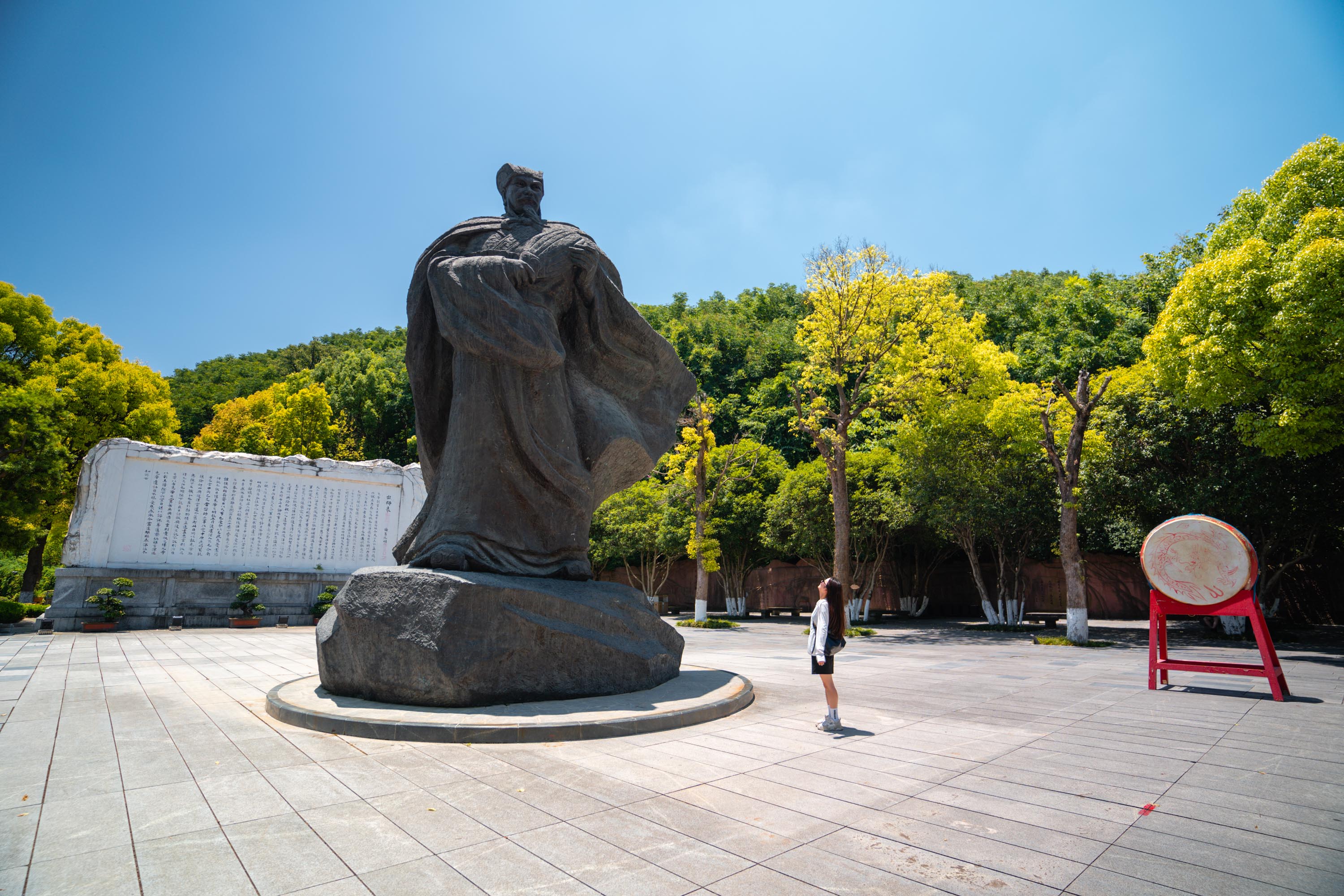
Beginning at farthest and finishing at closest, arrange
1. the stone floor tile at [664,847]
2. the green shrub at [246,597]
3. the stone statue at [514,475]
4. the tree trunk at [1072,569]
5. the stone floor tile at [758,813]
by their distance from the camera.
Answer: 1. the green shrub at [246,597]
2. the tree trunk at [1072,569]
3. the stone statue at [514,475]
4. the stone floor tile at [758,813]
5. the stone floor tile at [664,847]

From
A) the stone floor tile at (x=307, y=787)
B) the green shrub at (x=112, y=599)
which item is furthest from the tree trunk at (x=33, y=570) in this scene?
the stone floor tile at (x=307, y=787)

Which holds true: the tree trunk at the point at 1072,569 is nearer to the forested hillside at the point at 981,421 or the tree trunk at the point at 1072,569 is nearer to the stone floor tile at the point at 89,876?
the forested hillside at the point at 981,421

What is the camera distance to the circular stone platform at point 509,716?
15.2ft

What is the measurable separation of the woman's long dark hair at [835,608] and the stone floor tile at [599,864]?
2833mm

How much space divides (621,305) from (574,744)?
13.8 feet

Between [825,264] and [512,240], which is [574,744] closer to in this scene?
[512,240]

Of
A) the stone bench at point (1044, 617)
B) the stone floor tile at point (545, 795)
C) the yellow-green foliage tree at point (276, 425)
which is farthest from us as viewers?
the yellow-green foliage tree at point (276, 425)

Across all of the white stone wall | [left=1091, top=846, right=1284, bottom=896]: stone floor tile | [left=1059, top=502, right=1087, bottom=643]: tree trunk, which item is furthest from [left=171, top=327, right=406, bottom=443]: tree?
[left=1091, top=846, right=1284, bottom=896]: stone floor tile

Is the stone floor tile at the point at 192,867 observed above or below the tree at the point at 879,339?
below

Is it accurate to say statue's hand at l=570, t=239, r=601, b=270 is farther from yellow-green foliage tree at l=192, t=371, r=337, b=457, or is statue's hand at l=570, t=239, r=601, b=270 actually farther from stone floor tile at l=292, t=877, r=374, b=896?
yellow-green foliage tree at l=192, t=371, r=337, b=457

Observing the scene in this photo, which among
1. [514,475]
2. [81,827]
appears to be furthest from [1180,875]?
[514,475]

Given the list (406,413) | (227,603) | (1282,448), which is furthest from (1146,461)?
(406,413)

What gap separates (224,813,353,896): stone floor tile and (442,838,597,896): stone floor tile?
0.44 m

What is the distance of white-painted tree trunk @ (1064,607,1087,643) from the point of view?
1443 centimetres
